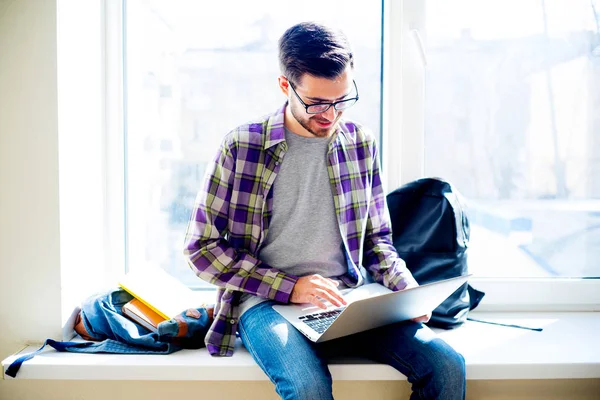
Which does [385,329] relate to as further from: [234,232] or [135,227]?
[135,227]

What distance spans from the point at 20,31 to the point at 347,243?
914mm

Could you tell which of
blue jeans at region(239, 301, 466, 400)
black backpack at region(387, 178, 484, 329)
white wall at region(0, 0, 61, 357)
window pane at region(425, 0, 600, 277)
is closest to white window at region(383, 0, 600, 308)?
window pane at region(425, 0, 600, 277)

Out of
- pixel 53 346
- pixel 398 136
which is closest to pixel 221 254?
pixel 53 346

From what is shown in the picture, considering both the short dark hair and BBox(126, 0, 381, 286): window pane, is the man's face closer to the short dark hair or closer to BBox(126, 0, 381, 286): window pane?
the short dark hair

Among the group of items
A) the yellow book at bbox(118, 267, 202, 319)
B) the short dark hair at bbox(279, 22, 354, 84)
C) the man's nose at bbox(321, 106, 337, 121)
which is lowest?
the yellow book at bbox(118, 267, 202, 319)

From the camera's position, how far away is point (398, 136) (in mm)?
1669

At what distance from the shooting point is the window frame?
1.62 meters

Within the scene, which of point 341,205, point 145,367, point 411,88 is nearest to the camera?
point 145,367

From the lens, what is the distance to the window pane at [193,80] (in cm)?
166

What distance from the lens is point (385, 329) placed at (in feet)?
4.22

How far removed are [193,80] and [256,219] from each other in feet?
1.90

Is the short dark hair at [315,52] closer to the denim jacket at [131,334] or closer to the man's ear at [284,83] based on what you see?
the man's ear at [284,83]

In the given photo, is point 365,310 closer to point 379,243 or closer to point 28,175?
point 379,243

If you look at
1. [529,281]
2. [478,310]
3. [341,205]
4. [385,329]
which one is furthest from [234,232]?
[529,281]
